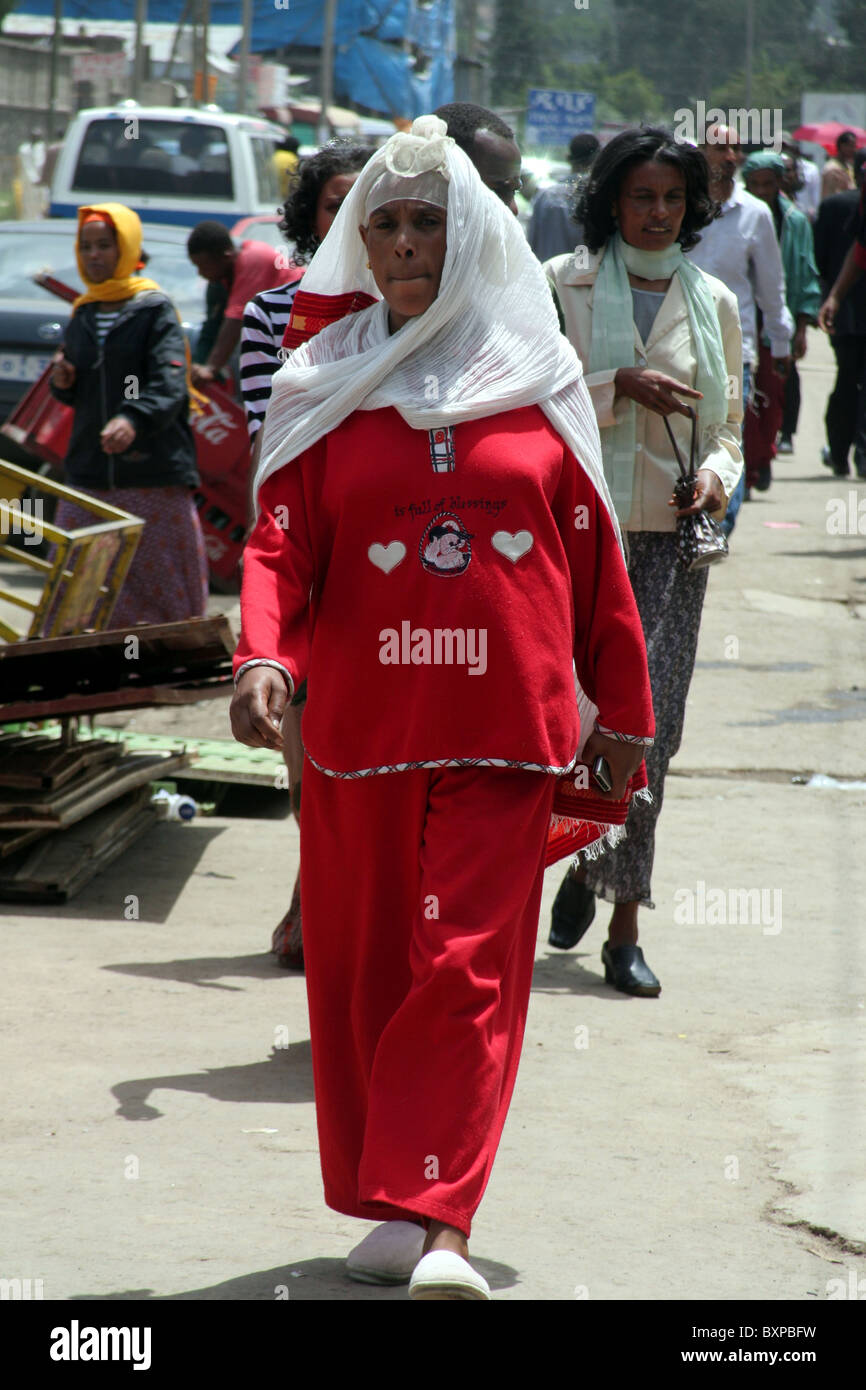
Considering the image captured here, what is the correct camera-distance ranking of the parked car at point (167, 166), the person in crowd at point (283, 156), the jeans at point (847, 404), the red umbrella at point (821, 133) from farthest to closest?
the red umbrella at point (821, 133)
the person in crowd at point (283, 156)
the parked car at point (167, 166)
the jeans at point (847, 404)

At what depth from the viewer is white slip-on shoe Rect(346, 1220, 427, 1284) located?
2861 millimetres

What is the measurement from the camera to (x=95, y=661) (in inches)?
207

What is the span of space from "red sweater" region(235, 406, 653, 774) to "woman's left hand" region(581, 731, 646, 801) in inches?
5.2

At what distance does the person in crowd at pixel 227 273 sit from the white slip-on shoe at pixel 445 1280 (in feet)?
21.5

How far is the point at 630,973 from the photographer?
15.0 ft

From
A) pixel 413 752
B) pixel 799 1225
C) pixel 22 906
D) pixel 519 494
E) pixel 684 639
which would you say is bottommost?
pixel 22 906

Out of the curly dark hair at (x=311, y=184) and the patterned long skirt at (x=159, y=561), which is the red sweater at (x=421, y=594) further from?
the patterned long skirt at (x=159, y=561)

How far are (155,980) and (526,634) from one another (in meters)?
2.06

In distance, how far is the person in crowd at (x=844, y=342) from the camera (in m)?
12.4

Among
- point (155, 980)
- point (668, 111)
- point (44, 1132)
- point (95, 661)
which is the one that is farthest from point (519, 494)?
point (668, 111)

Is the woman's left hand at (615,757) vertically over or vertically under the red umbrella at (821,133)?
under

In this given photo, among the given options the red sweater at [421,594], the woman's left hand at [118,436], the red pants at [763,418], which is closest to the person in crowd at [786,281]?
the red pants at [763,418]

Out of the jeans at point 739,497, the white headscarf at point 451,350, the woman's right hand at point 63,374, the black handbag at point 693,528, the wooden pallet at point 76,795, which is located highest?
the white headscarf at point 451,350
